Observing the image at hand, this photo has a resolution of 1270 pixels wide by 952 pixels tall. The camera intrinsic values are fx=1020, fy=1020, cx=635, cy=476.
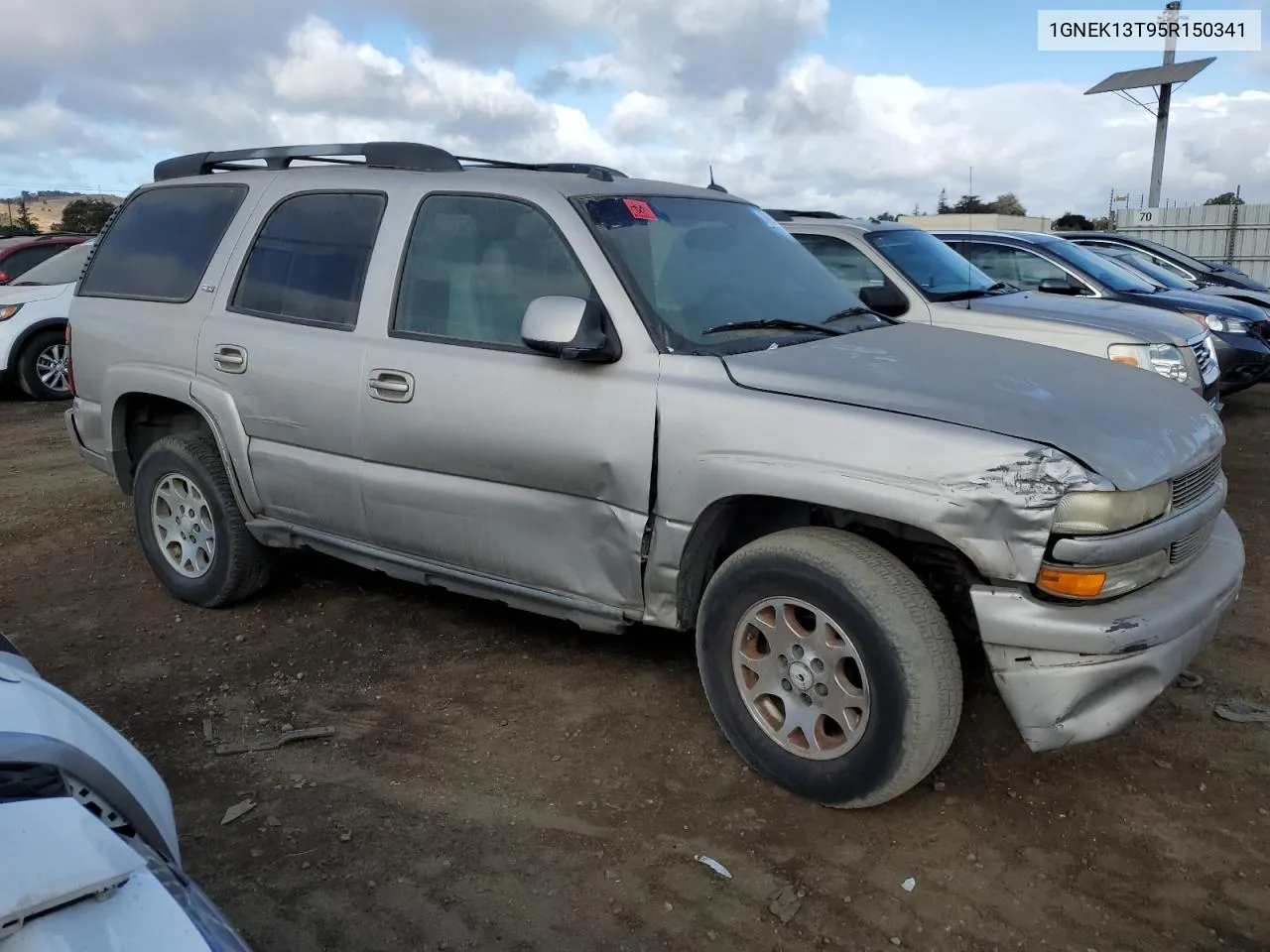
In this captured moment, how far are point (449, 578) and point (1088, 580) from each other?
2.29 metres

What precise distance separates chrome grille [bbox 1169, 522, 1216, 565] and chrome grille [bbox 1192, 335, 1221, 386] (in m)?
4.15

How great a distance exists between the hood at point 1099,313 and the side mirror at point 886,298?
17.9 inches

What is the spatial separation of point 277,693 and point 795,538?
88.0 inches

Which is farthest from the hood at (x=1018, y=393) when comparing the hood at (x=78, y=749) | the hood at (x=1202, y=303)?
the hood at (x=1202, y=303)

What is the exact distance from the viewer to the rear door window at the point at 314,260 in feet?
13.4

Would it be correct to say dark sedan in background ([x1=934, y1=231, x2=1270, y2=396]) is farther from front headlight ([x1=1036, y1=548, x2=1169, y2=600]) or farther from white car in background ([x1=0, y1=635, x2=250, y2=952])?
white car in background ([x1=0, y1=635, x2=250, y2=952])

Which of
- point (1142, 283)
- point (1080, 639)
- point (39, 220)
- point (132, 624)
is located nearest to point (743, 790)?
point (1080, 639)

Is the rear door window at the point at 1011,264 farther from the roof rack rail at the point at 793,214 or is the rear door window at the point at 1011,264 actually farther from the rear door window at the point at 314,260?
the rear door window at the point at 314,260

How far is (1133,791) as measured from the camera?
3.24 meters

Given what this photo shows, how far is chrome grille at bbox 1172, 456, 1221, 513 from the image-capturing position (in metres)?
3.02

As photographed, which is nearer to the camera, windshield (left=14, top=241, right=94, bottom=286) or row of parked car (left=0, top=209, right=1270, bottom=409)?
row of parked car (left=0, top=209, right=1270, bottom=409)

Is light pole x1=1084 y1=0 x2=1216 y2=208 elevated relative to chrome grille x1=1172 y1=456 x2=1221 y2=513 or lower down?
elevated

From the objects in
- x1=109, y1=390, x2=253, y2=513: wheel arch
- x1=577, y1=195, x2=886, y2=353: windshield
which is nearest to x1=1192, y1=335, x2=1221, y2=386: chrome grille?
x1=577, y1=195, x2=886, y2=353: windshield

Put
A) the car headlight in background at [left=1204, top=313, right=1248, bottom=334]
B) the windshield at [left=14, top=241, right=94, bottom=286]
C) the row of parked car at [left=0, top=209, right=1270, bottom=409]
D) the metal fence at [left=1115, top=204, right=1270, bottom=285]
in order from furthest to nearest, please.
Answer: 1. the metal fence at [left=1115, top=204, right=1270, bottom=285]
2. the windshield at [left=14, top=241, right=94, bottom=286]
3. the car headlight in background at [left=1204, top=313, right=1248, bottom=334]
4. the row of parked car at [left=0, top=209, right=1270, bottom=409]
